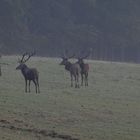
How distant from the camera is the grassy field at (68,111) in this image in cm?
1909

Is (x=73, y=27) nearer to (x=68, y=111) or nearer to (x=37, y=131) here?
(x=68, y=111)

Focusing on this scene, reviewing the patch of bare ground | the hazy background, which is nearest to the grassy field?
the patch of bare ground

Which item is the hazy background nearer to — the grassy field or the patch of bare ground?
the grassy field

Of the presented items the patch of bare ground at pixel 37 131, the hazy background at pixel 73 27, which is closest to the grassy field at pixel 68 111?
the patch of bare ground at pixel 37 131

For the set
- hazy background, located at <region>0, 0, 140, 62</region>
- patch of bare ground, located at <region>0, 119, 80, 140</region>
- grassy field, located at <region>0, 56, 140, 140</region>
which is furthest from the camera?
hazy background, located at <region>0, 0, 140, 62</region>

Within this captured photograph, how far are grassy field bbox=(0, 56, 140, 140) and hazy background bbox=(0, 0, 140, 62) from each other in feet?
181

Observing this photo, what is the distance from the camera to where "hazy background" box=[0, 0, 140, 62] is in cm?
9400

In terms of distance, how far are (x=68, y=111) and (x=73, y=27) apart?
75947 millimetres

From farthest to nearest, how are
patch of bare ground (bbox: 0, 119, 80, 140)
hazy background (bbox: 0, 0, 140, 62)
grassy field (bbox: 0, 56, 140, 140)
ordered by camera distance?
hazy background (bbox: 0, 0, 140, 62) → grassy field (bbox: 0, 56, 140, 140) → patch of bare ground (bbox: 0, 119, 80, 140)

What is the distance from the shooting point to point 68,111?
78.5 feet

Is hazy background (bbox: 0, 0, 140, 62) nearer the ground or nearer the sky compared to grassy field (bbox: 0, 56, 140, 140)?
nearer the sky

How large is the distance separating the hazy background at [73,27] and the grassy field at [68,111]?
55070mm

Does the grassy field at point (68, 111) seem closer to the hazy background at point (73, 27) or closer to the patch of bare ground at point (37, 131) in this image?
the patch of bare ground at point (37, 131)

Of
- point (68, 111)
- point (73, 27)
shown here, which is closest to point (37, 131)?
point (68, 111)
